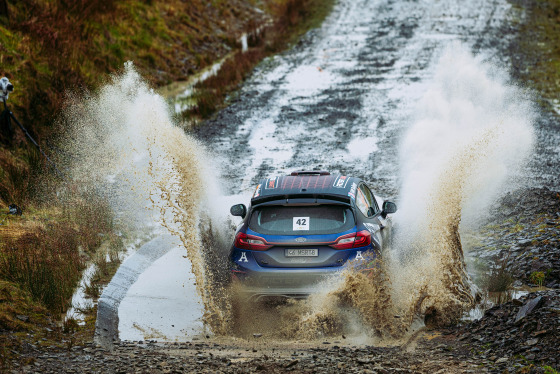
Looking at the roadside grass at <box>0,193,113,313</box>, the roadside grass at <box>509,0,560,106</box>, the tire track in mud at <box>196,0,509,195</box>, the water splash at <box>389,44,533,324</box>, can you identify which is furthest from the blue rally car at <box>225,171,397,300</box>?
the roadside grass at <box>509,0,560,106</box>

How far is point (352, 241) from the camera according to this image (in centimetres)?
880

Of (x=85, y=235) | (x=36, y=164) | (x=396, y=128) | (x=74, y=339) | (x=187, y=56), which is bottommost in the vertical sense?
(x=74, y=339)

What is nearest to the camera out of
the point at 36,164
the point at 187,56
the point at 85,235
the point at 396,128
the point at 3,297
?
the point at 3,297

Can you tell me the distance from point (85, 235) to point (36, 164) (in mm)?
3833

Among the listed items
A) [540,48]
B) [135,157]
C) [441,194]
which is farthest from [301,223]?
[540,48]

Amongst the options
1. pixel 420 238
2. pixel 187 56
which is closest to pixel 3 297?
pixel 420 238

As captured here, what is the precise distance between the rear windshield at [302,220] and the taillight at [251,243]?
0.13m

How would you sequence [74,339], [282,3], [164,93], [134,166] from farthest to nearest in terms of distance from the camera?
[282,3] < [164,93] < [134,166] < [74,339]

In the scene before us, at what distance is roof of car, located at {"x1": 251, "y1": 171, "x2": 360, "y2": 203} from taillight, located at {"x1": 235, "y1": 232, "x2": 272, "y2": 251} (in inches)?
21.0

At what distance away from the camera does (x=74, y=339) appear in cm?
798

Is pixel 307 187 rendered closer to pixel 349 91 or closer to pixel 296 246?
pixel 296 246

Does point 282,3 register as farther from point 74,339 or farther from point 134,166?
point 74,339

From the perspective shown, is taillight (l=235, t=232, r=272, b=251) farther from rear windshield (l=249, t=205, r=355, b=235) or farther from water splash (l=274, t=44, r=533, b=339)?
water splash (l=274, t=44, r=533, b=339)

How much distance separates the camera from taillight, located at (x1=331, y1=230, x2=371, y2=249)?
28.8ft
